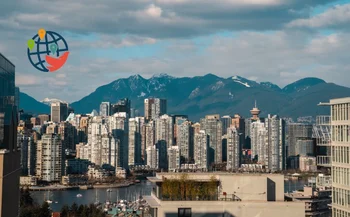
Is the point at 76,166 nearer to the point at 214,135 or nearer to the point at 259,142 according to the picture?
the point at 214,135

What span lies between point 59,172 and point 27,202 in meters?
17.4

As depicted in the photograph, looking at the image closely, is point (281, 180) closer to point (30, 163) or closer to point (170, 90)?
point (30, 163)

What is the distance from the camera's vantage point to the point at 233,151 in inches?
1772

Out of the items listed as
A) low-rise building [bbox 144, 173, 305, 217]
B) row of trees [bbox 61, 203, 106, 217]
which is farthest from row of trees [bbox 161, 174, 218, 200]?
row of trees [bbox 61, 203, 106, 217]

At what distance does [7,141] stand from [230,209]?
208 cm

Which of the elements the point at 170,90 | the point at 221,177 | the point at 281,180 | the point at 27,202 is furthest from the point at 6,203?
the point at 170,90

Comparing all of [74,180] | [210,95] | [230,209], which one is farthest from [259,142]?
[210,95]

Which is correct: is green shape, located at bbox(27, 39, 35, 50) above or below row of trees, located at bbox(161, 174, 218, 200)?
above

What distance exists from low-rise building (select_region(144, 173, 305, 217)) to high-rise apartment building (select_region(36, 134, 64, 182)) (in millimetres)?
30396

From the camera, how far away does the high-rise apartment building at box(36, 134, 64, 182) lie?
36281 millimetres

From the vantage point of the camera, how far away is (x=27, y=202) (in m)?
19.2

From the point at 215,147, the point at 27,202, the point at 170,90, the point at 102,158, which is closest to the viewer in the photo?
the point at 27,202

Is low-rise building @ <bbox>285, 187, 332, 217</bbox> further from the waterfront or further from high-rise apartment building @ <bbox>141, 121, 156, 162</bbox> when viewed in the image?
high-rise apartment building @ <bbox>141, 121, 156, 162</bbox>

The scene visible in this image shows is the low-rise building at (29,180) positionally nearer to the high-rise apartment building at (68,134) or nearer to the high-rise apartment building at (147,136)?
the high-rise apartment building at (68,134)
